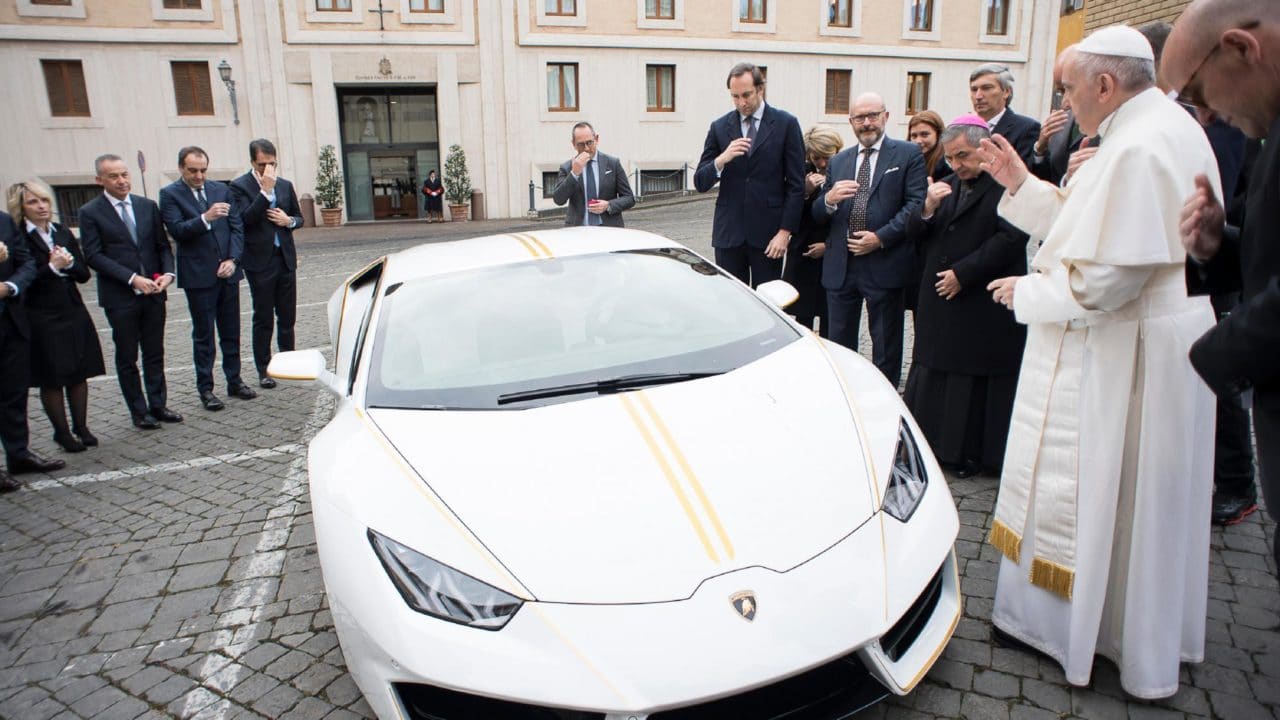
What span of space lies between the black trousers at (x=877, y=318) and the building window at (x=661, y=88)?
23524 millimetres

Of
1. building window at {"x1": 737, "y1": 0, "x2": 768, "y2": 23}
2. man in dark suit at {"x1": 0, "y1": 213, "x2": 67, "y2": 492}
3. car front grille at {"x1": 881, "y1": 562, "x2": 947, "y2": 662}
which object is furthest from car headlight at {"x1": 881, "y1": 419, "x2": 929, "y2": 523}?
building window at {"x1": 737, "y1": 0, "x2": 768, "y2": 23}

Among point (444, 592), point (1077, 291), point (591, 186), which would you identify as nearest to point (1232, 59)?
point (1077, 291)

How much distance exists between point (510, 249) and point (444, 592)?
194 cm

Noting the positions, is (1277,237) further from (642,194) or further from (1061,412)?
(642,194)

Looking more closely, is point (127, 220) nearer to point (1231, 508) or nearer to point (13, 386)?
point (13, 386)

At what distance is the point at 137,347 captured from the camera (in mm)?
5680

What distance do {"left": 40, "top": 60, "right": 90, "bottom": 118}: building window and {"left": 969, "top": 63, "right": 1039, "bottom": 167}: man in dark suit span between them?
89.7 ft

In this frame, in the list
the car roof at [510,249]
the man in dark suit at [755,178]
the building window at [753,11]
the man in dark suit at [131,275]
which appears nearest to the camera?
the car roof at [510,249]

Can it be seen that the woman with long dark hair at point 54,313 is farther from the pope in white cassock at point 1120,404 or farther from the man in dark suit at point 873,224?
the pope in white cassock at point 1120,404

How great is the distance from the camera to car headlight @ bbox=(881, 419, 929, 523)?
7.56 feet

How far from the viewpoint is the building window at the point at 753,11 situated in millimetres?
27359

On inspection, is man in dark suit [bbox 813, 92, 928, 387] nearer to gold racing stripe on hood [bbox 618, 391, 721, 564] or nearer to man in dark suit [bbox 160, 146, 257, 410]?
gold racing stripe on hood [bbox 618, 391, 721, 564]

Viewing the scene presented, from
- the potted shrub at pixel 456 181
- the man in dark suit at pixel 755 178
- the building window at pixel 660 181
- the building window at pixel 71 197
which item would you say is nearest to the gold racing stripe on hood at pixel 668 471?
the man in dark suit at pixel 755 178

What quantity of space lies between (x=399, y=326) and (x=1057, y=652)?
254cm
